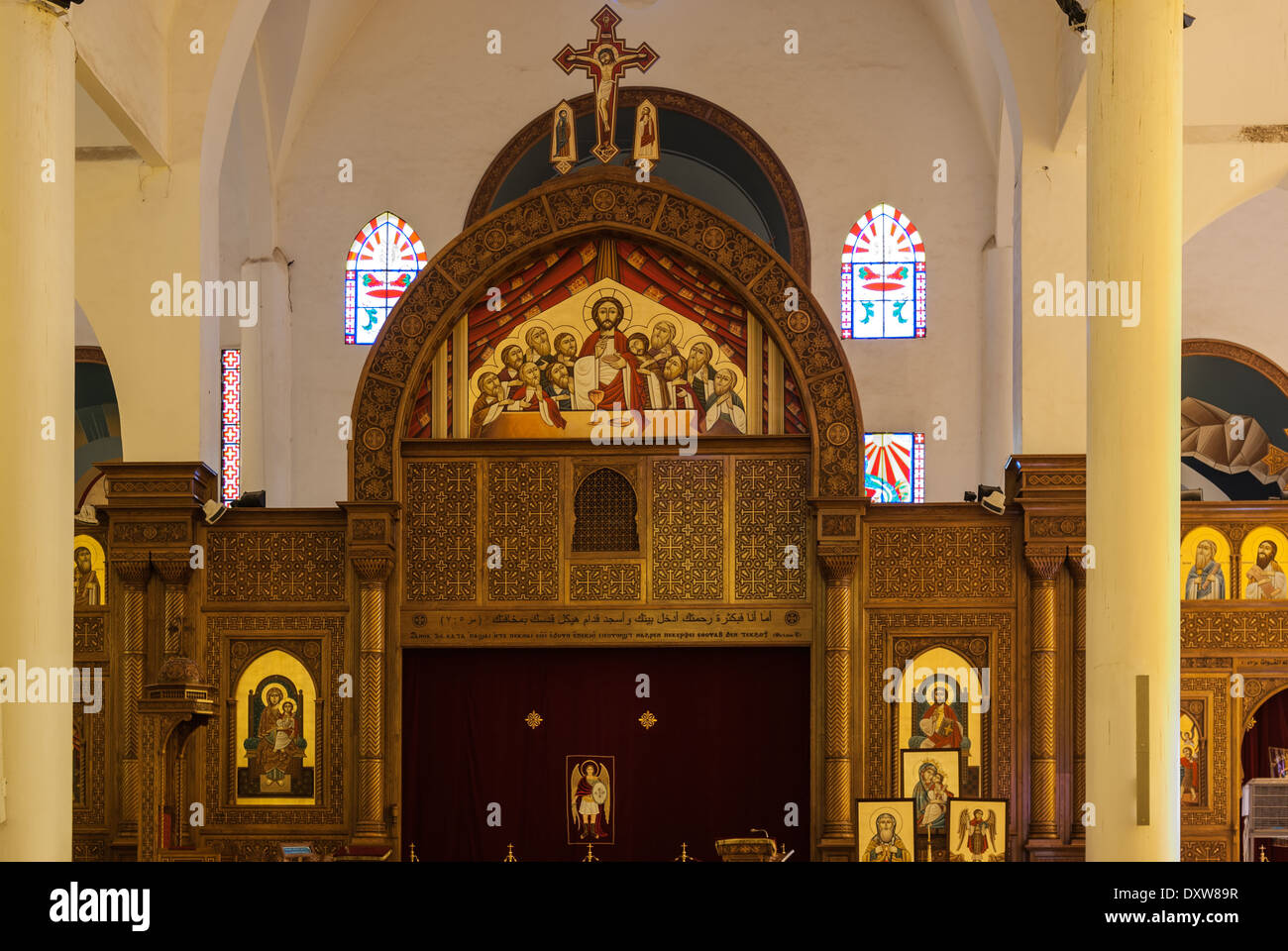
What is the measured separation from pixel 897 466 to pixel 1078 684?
672 cm

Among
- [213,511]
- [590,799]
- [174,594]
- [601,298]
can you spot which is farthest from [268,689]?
[601,298]

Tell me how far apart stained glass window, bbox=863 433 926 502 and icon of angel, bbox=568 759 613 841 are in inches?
281

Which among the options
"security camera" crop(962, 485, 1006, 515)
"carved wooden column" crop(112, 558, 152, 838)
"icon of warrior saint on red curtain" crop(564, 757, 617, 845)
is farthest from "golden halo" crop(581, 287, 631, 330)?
"carved wooden column" crop(112, 558, 152, 838)

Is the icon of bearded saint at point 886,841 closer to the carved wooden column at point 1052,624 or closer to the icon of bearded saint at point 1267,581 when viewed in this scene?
the carved wooden column at point 1052,624

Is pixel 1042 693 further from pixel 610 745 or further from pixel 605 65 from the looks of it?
pixel 605 65

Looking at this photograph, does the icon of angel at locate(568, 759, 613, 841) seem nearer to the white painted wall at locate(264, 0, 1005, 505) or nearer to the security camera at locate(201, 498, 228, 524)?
the security camera at locate(201, 498, 228, 524)

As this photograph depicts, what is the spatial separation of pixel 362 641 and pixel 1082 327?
682cm

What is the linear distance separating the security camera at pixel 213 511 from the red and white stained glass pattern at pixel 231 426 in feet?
22.2

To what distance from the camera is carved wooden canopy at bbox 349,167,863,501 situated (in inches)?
538

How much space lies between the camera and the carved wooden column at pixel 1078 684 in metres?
13.0

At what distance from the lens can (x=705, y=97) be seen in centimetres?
2030

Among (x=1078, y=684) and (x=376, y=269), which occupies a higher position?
(x=376, y=269)

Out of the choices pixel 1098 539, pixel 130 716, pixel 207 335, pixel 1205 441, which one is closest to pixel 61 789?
pixel 130 716

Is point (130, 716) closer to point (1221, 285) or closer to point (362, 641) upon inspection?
point (362, 641)
